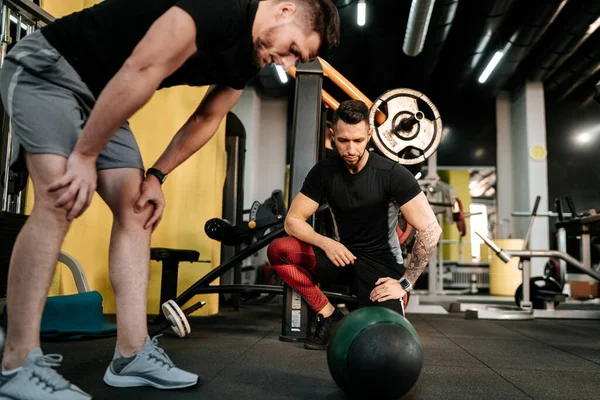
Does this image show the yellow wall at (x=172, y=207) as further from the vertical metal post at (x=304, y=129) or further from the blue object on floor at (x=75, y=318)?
the vertical metal post at (x=304, y=129)

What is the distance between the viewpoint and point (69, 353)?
5.85 ft

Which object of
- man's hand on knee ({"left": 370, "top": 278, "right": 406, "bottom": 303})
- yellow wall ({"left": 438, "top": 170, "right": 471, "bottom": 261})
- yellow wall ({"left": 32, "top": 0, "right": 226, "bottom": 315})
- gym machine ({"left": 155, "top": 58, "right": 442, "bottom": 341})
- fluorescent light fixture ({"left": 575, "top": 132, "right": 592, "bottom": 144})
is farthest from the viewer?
yellow wall ({"left": 438, "top": 170, "right": 471, "bottom": 261})

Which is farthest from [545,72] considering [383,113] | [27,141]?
[27,141]

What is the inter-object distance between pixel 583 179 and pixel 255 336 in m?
6.92

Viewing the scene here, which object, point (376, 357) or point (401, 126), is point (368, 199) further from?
point (376, 357)

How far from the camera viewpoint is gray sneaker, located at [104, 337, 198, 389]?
1.22 meters

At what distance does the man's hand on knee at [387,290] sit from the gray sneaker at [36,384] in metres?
1.10

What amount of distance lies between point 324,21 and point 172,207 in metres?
2.45

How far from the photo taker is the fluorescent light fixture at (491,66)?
20.5ft

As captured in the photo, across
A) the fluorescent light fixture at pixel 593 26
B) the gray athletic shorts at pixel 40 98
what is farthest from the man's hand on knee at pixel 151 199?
the fluorescent light fixture at pixel 593 26

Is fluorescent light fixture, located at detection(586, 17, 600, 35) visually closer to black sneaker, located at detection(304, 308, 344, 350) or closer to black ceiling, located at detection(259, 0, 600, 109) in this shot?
black ceiling, located at detection(259, 0, 600, 109)

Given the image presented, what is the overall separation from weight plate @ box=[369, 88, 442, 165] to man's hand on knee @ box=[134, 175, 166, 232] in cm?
166

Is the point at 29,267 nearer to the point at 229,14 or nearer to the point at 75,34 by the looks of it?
the point at 75,34

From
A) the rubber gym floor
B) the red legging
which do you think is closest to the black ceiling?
the rubber gym floor
